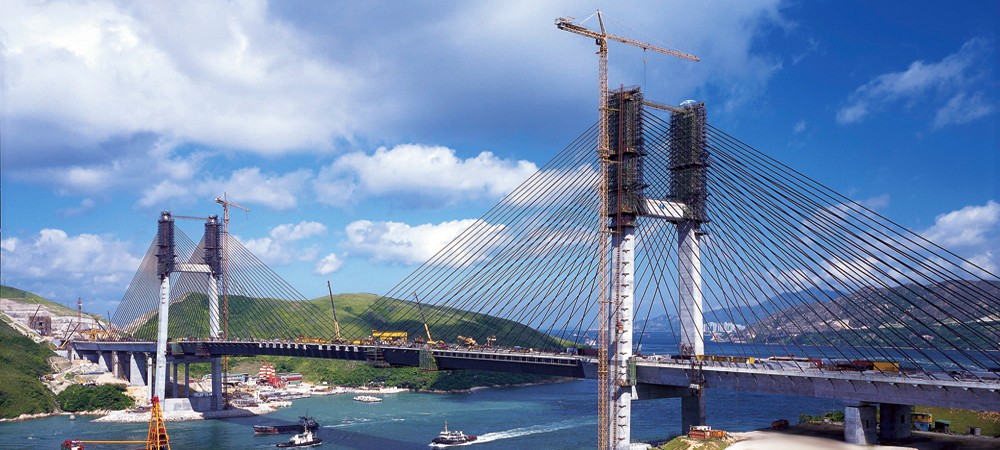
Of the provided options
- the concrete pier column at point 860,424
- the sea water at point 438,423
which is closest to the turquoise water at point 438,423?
the sea water at point 438,423

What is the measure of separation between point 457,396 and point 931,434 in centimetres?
10718

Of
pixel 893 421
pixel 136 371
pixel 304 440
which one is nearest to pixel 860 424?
pixel 893 421

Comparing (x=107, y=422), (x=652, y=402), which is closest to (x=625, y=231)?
(x=652, y=402)

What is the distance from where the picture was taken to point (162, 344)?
4680 inches

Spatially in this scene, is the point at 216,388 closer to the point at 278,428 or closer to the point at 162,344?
the point at 162,344

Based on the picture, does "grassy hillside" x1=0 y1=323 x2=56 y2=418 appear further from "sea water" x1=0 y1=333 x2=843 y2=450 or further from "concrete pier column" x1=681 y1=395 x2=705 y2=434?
"concrete pier column" x1=681 y1=395 x2=705 y2=434

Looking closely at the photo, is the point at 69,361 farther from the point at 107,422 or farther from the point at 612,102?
Result: the point at 612,102

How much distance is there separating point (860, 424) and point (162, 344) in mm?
106842

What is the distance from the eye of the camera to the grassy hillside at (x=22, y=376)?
115 m

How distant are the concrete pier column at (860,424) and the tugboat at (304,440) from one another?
62.3 metres

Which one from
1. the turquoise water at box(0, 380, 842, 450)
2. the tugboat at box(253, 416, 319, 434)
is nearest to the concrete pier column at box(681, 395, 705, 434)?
the turquoise water at box(0, 380, 842, 450)

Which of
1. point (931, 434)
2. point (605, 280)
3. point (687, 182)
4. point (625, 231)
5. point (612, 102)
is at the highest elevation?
point (612, 102)

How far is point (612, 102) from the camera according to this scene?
64.0 metres

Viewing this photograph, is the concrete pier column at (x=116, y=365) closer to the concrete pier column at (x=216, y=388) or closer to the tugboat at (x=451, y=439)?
the concrete pier column at (x=216, y=388)
